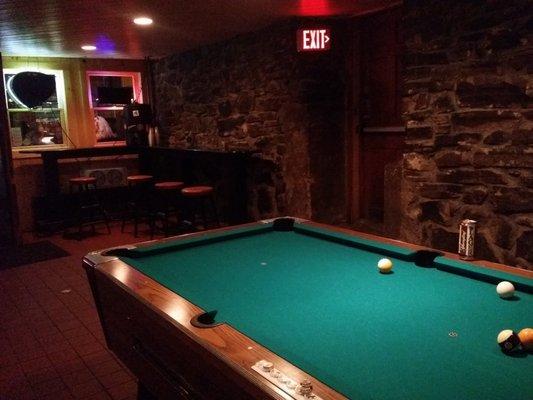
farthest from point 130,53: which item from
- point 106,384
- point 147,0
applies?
point 106,384

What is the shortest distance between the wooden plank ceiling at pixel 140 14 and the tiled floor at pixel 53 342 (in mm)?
2490

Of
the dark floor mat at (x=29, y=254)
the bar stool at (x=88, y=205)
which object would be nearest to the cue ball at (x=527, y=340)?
the dark floor mat at (x=29, y=254)

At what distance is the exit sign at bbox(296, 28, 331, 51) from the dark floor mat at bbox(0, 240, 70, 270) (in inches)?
139

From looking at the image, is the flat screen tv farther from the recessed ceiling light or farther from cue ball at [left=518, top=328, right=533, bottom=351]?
cue ball at [left=518, top=328, right=533, bottom=351]

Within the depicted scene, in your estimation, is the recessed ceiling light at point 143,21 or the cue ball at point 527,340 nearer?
the cue ball at point 527,340

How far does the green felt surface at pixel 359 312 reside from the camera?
3.65ft

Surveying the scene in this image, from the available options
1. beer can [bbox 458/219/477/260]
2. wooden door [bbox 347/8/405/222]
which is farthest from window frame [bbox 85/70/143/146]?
beer can [bbox 458/219/477/260]

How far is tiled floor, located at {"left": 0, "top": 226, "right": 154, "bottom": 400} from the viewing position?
8.43 feet

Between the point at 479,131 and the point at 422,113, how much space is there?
20.4 inches

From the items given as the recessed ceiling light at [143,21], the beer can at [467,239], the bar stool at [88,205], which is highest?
the recessed ceiling light at [143,21]

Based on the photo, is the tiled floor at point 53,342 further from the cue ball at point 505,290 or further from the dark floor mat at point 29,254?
the cue ball at point 505,290

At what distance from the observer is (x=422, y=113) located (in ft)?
12.0

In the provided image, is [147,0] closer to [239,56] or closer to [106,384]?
[239,56]

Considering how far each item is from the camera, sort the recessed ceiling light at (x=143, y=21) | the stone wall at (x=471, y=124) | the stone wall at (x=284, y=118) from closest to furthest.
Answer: the stone wall at (x=471, y=124), the recessed ceiling light at (x=143, y=21), the stone wall at (x=284, y=118)
